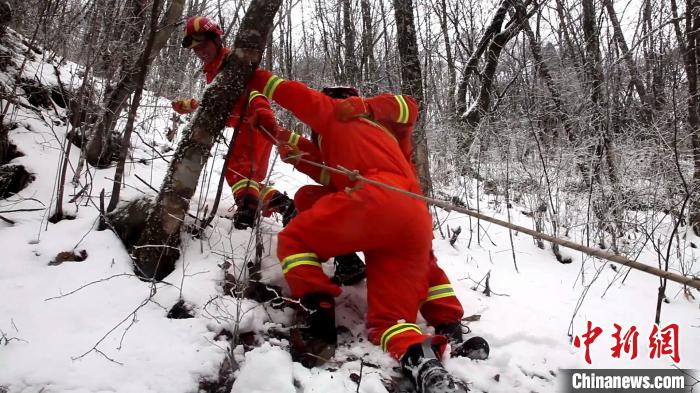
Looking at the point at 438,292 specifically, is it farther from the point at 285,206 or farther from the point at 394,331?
the point at 285,206

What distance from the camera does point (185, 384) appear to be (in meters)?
1.49

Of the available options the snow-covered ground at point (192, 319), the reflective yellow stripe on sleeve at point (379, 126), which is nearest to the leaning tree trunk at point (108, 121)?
the snow-covered ground at point (192, 319)

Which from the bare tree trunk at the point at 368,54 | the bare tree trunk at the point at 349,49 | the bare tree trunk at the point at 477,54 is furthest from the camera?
the bare tree trunk at the point at 477,54

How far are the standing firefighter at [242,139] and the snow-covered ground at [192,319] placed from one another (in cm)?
17

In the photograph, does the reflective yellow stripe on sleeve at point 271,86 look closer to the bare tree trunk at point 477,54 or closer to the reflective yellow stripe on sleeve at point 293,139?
the reflective yellow stripe on sleeve at point 293,139

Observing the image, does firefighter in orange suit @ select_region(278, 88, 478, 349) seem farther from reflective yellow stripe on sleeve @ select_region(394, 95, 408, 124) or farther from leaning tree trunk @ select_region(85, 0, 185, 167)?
leaning tree trunk @ select_region(85, 0, 185, 167)

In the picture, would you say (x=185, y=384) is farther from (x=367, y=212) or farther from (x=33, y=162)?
(x=33, y=162)

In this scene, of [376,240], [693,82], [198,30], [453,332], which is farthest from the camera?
[693,82]

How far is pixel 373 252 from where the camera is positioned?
207 cm

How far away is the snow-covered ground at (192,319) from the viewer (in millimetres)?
1500

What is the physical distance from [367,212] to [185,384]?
3.19 ft

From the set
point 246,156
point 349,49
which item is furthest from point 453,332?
point 349,49

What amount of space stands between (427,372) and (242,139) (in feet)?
6.46

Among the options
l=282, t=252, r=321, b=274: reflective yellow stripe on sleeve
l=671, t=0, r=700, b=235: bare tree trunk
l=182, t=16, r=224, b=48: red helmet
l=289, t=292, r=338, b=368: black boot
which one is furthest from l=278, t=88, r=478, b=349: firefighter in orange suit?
l=671, t=0, r=700, b=235: bare tree trunk
